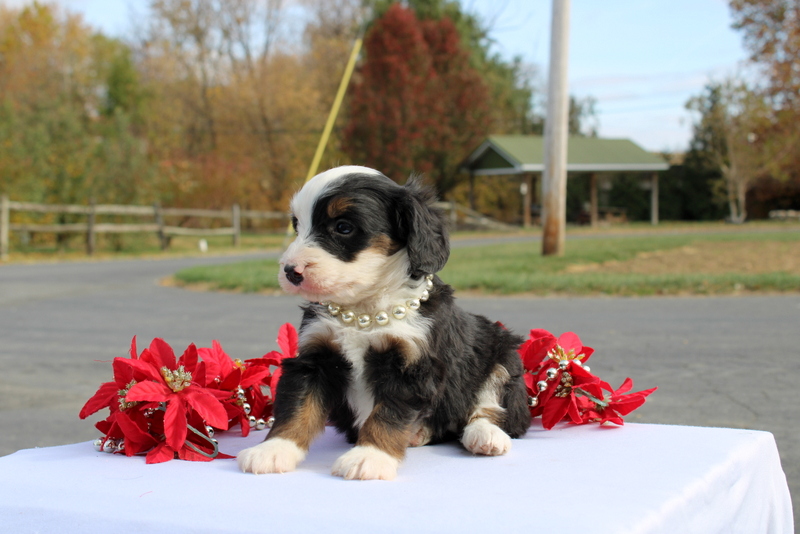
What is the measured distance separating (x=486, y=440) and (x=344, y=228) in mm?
906

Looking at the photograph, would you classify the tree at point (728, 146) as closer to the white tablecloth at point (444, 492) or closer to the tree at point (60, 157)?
the tree at point (60, 157)

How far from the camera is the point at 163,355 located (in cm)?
285

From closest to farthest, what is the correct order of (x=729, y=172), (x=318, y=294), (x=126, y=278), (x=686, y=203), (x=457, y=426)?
1. (x=318, y=294)
2. (x=457, y=426)
3. (x=126, y=278)
4. (x=729, y=172)
5. (x=686, y=203)

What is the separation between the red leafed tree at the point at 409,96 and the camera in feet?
124

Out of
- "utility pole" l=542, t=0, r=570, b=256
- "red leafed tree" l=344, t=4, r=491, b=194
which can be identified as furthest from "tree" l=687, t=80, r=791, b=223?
"utility pole" l=542, t=0, r=570, b=256

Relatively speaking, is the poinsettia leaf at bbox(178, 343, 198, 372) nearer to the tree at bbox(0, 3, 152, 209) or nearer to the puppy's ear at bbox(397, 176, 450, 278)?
the puppy's ear at bbox(397, 176, 450, 278)

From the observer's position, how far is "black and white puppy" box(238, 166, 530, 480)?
236 centimetres

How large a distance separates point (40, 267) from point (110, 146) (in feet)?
29.1

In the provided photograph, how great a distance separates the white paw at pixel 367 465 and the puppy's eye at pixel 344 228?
0.73 m

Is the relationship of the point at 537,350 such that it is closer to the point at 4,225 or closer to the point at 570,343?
the point at 570,343

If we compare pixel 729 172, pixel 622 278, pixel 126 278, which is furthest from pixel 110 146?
pixel 729 172

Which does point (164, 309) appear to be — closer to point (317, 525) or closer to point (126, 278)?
point (126, 278)

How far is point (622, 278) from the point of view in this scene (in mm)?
13031

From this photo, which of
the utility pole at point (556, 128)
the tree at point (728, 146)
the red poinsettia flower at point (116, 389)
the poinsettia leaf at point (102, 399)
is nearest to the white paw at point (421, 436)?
the red poinsettia flower at point (116, 389)
